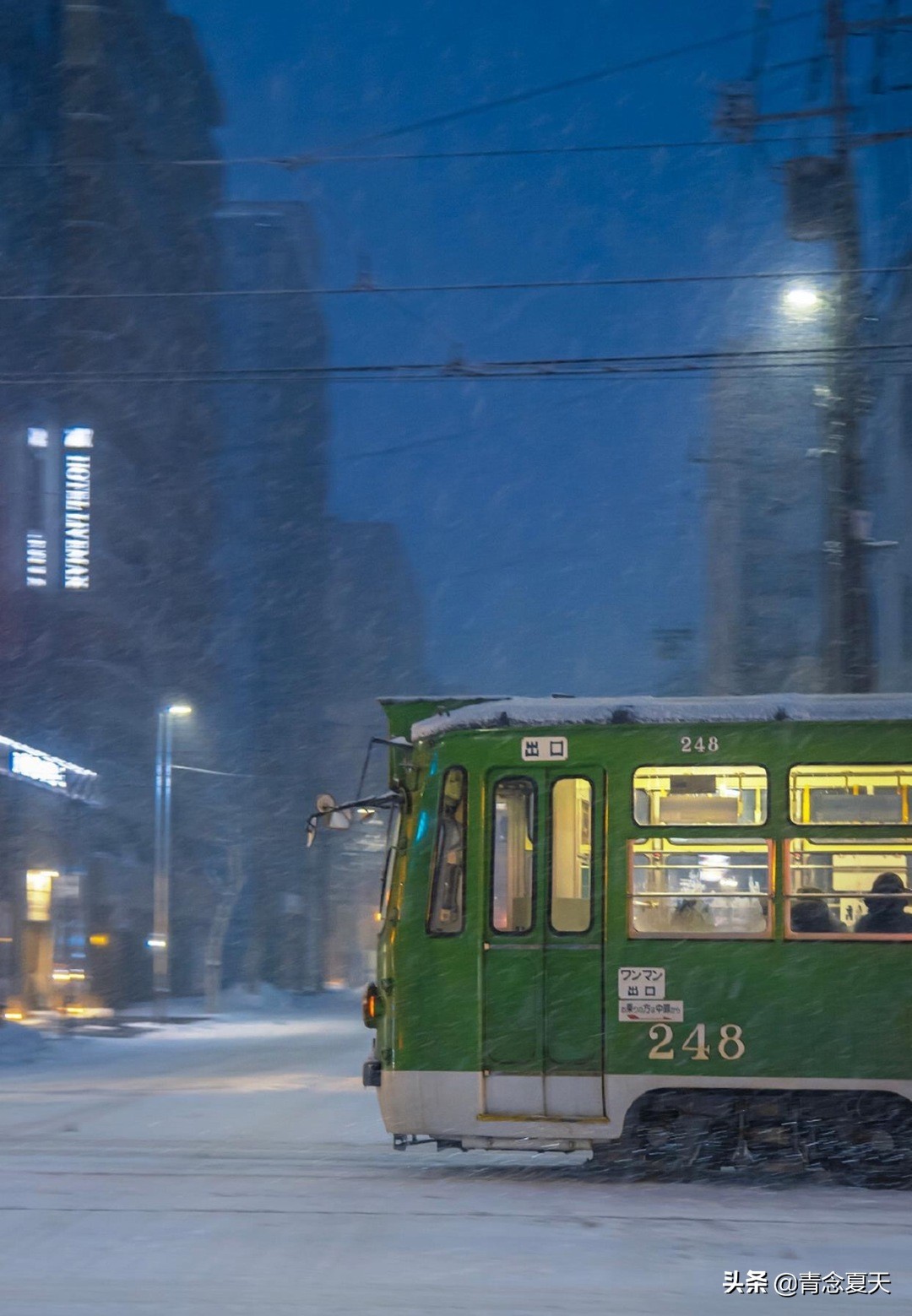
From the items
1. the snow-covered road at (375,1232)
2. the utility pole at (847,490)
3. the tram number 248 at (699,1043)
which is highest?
the utility pole at (847,490)

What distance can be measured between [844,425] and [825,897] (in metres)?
5.34

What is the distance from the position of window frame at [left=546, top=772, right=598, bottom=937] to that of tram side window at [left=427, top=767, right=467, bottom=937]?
0.55m

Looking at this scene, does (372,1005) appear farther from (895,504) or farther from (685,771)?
(895,504)

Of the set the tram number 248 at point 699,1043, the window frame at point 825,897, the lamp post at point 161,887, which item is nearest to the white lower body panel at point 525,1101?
the tram number 248 at point 699,1043

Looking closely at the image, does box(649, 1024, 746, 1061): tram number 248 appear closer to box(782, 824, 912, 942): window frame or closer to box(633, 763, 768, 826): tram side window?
box(782, 824, 912, 942): window frame

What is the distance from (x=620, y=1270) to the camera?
7.66 metres

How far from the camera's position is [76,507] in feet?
153

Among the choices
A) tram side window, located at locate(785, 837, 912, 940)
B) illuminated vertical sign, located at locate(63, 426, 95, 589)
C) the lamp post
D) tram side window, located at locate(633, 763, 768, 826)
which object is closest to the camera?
tram side window, located at locate(785, 837, 912, 940)

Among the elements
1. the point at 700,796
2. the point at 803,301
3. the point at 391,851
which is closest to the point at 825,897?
the point at 700,796

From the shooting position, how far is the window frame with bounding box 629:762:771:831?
1041cm

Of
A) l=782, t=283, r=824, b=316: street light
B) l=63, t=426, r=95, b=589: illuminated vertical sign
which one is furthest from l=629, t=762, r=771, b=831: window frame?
l=63, t=426, r=95, b=589: illuminated vertical sign

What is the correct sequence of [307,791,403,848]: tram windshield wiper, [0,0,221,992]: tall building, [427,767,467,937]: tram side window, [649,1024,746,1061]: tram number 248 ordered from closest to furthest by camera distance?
1. [649,1024,746,1061]: tram number 248
2. [427,767,467,937]: tram side window
3. [307,791,403,848]: tram windshield wiper
4. [0,0,221,992]: tall building

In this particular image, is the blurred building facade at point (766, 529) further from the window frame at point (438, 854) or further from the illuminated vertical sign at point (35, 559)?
the window frame at point (438, 854)

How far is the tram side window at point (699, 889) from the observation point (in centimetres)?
1040
